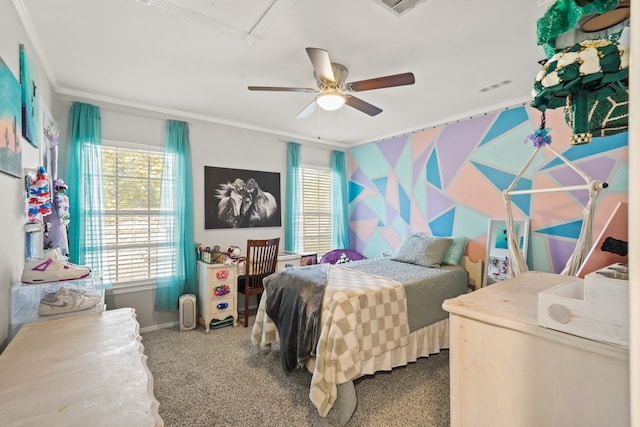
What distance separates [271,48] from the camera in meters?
2.14

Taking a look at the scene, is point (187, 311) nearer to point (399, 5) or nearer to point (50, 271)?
point (50, 271)

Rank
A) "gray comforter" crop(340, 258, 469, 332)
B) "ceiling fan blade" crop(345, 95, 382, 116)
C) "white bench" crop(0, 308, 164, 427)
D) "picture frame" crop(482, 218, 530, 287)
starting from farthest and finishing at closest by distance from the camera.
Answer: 1. "picture frame" crop(482, 218, 530, 287)
2. "gray comforter" crop(340, 258, 469, 332)
3. "ceiling fan blade" crop(345, 95, 382, 116)
4. "white bench" crop(0, 308, 164, 427)

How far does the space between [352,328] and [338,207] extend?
3.00 metres

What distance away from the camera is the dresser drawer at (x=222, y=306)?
3.34 m

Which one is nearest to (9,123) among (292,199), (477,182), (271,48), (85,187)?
(271,48)

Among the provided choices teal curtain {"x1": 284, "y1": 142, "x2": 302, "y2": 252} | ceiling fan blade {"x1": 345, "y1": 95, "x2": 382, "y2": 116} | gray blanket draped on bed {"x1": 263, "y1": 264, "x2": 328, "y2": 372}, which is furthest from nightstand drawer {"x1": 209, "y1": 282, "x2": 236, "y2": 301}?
ceiling fan blade {"x1": 345, "y1": 95, "x2": 382, "y2": 116}

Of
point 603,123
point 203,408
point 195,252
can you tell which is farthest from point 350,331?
point 195,252

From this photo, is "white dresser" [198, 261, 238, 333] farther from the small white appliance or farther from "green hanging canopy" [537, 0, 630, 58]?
"green hanging canopy" [537, 0, 630, 58]

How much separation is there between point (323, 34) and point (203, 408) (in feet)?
8.62

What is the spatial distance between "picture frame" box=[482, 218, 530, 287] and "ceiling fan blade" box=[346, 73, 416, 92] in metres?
1.98

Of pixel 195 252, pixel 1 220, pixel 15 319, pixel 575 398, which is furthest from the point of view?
pixel 195 252

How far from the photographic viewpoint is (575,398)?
2.16 ft

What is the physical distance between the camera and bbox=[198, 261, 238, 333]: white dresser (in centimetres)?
332

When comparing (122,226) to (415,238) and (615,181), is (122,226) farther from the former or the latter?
(615,181)
